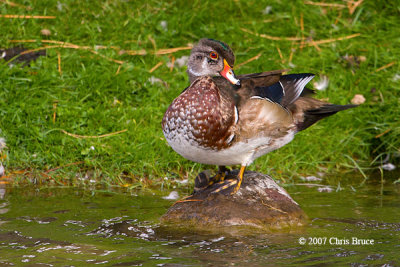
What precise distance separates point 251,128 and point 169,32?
124 inches

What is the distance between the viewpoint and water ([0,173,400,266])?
327 centimetres

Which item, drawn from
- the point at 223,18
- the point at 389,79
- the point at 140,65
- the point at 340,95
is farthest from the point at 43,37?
the point at 389,79

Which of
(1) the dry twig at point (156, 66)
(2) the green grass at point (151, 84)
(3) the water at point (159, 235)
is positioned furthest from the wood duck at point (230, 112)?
(1) the dry twig at point (156, 66)

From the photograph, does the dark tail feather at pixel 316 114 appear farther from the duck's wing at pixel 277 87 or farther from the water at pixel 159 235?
the water at pixel 159 235

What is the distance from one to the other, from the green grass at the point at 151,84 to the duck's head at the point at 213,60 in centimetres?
133

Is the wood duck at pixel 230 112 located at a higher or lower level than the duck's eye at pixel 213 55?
lower

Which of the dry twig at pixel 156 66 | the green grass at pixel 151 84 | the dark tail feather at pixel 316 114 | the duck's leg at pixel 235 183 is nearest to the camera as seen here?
the duck's leg at pixel 235 183

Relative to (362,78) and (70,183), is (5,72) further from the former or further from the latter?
(362,78)

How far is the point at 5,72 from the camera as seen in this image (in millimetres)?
5820

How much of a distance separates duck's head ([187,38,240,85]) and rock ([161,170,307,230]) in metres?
0.72

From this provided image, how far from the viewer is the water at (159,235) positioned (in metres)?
3.27

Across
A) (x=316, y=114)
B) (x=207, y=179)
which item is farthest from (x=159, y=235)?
(x=316, y=114)

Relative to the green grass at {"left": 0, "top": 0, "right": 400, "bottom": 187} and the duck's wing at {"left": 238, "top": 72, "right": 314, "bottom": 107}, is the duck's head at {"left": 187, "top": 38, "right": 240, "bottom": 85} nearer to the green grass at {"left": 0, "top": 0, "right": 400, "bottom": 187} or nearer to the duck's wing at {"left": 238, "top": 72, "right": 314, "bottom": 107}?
the duck's wing at {"left": 238, "top": 72, "right": 314, "bottom": 107}

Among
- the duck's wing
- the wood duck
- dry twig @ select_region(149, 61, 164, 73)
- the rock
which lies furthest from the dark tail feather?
dry twig @ select_region(149, 61, 164, 73)
